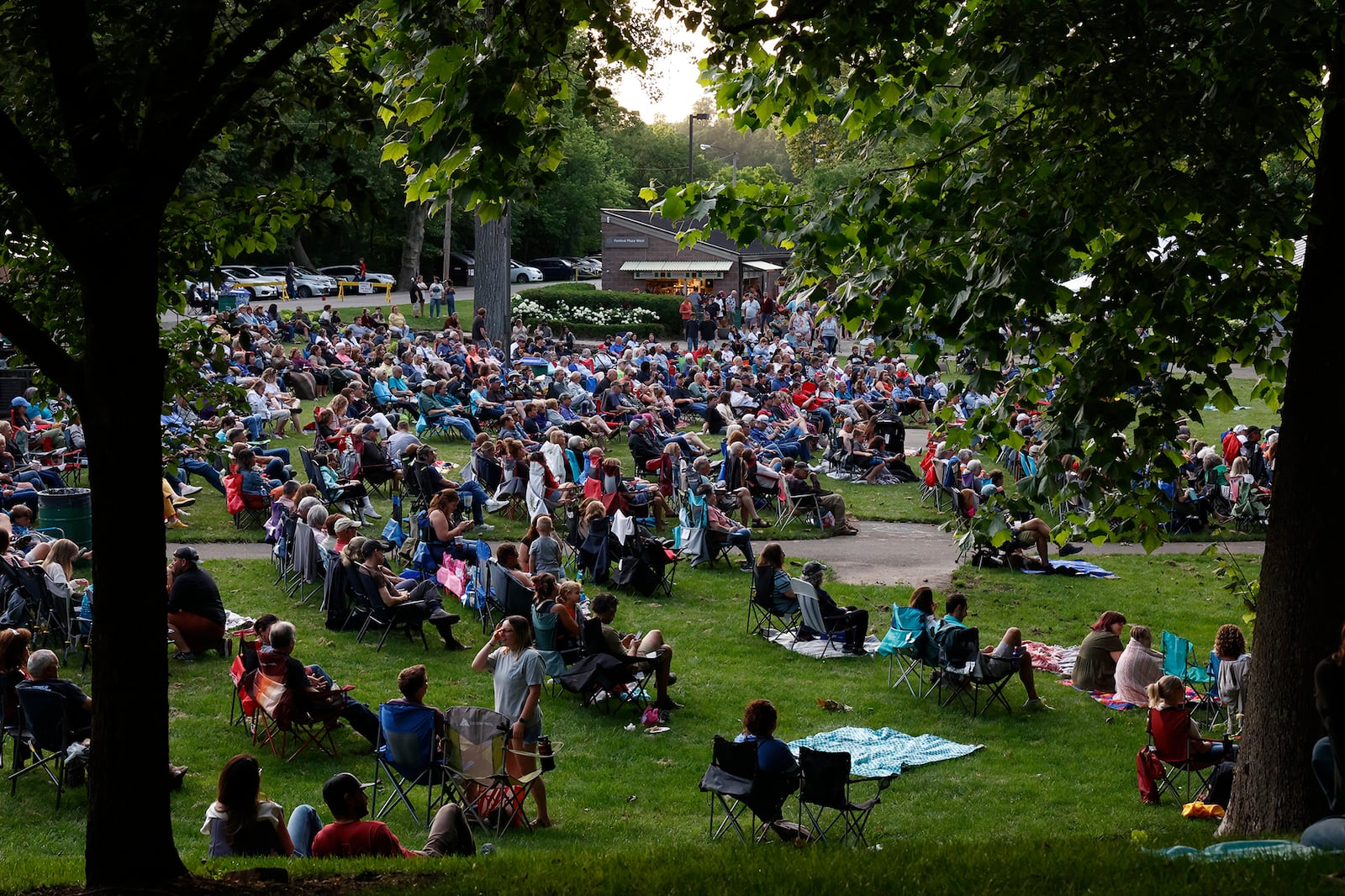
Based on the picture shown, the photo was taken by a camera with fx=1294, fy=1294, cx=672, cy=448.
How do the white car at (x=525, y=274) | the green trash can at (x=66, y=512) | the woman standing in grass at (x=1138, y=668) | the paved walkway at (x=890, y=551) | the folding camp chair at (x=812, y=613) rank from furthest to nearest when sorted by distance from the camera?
the white car at (x=525, y=274) → the paved walkway at (x=890, y=551) → the green trash can at (x=66, y=512) → the folding camp chair at (x=812, y=613) → the woman standing in grass at (x=1138, y=668)

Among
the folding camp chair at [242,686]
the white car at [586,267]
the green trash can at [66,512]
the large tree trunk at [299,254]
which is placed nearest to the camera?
the folding camp chair at [242,686]

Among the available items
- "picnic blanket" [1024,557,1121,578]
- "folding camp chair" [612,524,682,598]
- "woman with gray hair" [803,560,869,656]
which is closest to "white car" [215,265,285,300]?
"folding camp chair" [612,524,682,598]

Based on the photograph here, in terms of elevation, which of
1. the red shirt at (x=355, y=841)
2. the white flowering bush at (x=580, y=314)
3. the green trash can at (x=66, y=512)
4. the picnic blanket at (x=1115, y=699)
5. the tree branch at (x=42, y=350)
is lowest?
the picnic blanket at (x=1115, y=699)

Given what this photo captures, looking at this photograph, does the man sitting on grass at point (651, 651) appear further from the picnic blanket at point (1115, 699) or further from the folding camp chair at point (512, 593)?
the picnic blanket at point (1115, 699)

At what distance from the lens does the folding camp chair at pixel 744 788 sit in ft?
27.3

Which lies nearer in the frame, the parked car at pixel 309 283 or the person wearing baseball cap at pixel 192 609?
the person wearing baseball cap at pixel 192 609

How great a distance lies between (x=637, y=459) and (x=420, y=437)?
527cm

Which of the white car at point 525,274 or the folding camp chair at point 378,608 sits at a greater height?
the white car at point 525,274

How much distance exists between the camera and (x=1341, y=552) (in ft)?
24.5

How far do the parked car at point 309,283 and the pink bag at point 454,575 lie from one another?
41.9m

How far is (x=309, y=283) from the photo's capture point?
54.2 metres

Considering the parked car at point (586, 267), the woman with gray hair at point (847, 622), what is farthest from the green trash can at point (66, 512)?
the parked car at point (586, 267)

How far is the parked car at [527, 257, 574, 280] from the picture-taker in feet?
227

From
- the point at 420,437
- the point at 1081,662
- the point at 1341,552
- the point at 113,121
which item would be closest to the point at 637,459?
the point at 420,437
